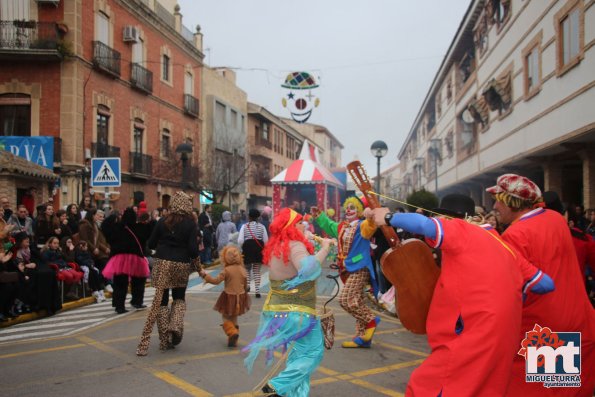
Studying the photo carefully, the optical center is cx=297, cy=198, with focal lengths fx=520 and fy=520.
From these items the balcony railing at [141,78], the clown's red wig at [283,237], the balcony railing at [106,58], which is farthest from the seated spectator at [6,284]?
the balcony railing at [141,78]

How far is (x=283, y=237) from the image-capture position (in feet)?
16.0

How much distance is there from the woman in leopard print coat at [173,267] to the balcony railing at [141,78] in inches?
806

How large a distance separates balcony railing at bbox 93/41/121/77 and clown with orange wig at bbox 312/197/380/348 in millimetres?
18156

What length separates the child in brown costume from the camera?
23.2 feet

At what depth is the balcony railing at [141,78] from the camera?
84.5 feet

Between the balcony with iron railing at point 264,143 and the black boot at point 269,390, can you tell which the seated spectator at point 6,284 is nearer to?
the black boot at point 269,390

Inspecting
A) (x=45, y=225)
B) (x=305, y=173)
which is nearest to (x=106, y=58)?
(x=305, y=173)

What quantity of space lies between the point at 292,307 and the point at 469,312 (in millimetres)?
2147

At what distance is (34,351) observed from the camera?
6.88 meters

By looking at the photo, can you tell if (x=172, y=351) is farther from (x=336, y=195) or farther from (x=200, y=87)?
(x=200, y=87)

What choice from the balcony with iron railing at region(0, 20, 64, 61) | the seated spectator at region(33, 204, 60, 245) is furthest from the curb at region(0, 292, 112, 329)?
the balcony with iron railing at region(0, 20, 64, 61)

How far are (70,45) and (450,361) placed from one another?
2164cm

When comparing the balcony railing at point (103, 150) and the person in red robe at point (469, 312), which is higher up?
the balcony railing at point (103, 150)

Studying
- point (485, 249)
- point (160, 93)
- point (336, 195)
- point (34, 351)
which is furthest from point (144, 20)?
point (485, 249)
